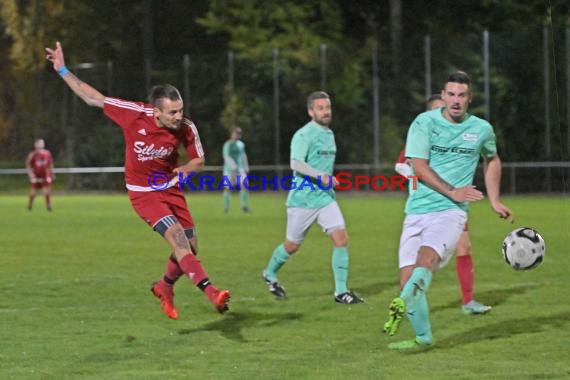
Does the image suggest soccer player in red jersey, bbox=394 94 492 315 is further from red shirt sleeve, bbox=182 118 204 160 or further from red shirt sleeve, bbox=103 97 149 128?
red shirt sleeve, bbox=103 97 149 128

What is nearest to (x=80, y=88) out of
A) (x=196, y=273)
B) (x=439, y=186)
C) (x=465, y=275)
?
(x=196, y=273)

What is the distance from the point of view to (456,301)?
11.9 m

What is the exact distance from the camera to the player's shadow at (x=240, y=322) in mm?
9875

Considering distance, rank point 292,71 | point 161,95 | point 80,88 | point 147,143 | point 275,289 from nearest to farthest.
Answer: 1. point 161,95
2. point 147,143
3. point 80,88
4. point 275,289
5. point 292,71

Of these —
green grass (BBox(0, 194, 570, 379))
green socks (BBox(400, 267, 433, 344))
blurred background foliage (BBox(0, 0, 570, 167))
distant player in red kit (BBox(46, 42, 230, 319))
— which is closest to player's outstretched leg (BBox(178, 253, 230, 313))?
distant player in red kit (BBox(46, 42, 230, 319))

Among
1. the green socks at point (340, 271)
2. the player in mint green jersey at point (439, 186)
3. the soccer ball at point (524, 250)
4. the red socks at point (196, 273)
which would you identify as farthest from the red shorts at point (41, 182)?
the soccer ball at point (524, 250)

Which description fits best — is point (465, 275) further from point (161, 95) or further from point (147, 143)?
point (161, 95)

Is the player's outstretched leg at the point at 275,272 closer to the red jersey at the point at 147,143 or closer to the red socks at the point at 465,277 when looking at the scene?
the red socks at the point at 465,277

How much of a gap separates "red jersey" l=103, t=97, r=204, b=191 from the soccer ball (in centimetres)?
274

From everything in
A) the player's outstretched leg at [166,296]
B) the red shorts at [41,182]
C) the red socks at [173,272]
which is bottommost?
the player's outstretched leg at [166,296]

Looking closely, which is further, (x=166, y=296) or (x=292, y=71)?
(x=292, y=71)

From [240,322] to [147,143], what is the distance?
1839 mm

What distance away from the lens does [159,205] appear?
10023 mm

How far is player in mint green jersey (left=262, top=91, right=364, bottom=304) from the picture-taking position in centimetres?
1218
